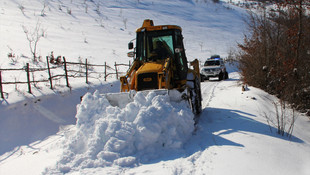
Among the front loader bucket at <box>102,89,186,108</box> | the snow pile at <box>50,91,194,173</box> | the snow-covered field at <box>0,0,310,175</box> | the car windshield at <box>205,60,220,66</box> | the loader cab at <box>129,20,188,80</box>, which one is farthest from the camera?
the car windshield at <box>205,60,220,66</box>

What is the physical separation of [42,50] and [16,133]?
14908 mm

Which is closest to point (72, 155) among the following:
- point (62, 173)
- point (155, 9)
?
point (62, 173)

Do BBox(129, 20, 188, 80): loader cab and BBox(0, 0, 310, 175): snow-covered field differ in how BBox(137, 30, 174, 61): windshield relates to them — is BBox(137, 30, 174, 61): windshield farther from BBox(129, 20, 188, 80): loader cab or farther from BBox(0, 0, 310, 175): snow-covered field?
BBox(0, 0, 310, 175): snow-covered field

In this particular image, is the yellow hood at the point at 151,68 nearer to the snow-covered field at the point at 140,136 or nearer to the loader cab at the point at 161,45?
the loader cab at the point at 161,45

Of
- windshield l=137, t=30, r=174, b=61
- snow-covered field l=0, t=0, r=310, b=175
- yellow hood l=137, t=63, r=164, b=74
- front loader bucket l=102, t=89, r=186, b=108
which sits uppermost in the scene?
windshield l=137, t=30, r=174, b=61

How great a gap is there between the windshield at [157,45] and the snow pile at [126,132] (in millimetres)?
2142

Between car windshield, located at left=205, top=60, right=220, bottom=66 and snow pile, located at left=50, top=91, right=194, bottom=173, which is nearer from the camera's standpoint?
snow pile, located at left=50, top=91, right=194, bottom=173

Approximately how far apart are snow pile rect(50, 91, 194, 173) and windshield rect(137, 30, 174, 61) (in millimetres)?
2142

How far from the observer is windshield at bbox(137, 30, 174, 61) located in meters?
7.87

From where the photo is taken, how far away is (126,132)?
5250mm

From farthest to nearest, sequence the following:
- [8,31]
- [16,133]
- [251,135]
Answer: [8,31] → [16,133] → [251,135]

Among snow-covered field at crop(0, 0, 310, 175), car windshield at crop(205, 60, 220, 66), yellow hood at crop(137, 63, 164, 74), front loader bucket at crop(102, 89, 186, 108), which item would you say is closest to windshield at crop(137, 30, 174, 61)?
yellow hood at crop(137, 63, 164, 74)

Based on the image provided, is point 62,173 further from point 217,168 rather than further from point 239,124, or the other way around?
point 239,124

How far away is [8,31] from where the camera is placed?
24641 millimetres
